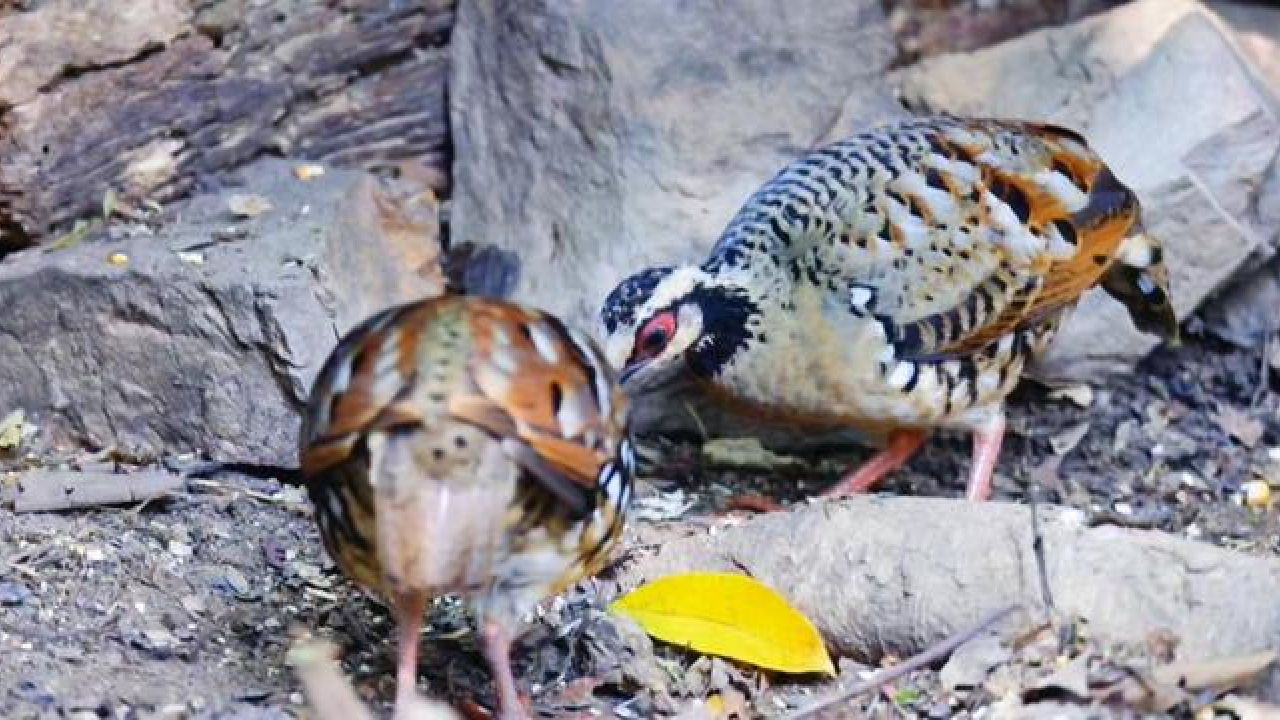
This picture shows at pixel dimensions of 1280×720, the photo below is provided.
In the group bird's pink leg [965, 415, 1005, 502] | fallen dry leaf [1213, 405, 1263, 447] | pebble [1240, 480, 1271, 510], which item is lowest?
fallen dry leaf [1213, 405, 1263, 447]

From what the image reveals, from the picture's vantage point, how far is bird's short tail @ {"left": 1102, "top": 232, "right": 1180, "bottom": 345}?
6512 mm

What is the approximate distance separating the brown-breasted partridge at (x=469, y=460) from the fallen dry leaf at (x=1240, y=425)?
2683 millimetres

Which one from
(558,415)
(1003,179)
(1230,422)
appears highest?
(558,415)

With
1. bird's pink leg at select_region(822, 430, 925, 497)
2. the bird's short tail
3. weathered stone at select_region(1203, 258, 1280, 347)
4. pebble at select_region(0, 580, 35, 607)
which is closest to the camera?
pebble at select_region(0, 580, 35, 607)

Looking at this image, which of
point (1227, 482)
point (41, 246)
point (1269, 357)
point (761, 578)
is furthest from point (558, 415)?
point (1269, 357)

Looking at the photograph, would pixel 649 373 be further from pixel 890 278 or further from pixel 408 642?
pixel 408 642

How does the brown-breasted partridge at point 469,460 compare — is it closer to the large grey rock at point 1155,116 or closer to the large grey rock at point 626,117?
the large grey rock at point 626,117

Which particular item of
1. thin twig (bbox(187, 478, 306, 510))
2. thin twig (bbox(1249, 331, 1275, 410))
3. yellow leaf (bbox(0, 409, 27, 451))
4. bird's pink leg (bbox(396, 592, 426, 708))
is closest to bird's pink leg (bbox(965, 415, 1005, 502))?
thin twig (bbox(1249, 331, 1275, 410))

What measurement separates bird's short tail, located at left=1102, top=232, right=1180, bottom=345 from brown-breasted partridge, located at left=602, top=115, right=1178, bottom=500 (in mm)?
Answer: 81

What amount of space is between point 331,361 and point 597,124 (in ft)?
7.74

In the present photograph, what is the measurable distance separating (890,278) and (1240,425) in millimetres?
1478

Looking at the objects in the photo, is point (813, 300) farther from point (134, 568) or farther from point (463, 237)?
point (134, 568)

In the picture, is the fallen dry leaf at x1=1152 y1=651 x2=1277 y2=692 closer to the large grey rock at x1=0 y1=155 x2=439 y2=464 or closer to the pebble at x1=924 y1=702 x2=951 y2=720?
the pebble at x1=924 y1=702 x2=951 y2=720

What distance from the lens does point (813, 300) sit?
6.16 m
